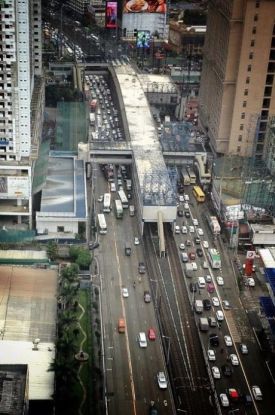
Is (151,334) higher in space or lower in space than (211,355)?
higher

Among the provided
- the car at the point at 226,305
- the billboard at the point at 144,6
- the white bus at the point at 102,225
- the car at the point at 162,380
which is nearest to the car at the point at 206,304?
the car at the point at 226,305

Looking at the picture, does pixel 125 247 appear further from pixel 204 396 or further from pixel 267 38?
pixel 267 38

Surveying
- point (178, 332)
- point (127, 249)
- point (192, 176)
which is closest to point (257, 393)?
point (178, 332)

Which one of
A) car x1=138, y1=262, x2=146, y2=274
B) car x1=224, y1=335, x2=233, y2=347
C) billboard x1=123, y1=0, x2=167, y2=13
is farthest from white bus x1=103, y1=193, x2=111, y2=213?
billboard x1=123, y1=0, x2=167, y2=13

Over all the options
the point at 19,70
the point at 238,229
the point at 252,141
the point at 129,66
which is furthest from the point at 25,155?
the point at 129,66

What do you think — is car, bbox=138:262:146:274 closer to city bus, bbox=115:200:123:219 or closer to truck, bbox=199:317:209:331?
truck, bbox=199:317:209:331

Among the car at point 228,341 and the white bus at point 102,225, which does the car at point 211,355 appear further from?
the white bus at point 102,225

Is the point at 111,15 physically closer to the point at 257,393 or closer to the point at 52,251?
the point at 52,251
